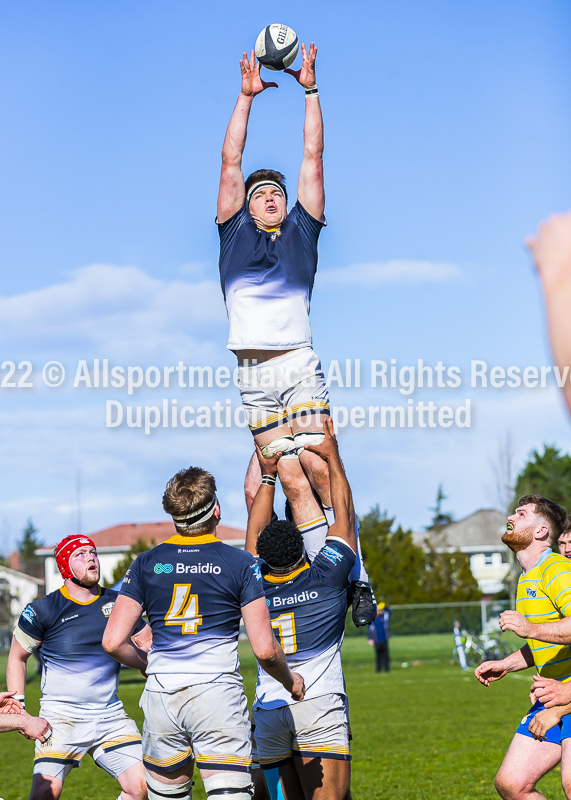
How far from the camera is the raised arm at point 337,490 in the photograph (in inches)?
281

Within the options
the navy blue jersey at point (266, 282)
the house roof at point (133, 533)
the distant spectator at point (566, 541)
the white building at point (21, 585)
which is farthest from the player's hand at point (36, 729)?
the white building at point (21, 585)

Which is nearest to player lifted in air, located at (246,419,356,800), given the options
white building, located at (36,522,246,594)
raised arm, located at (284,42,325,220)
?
raised arm, located at (284,42,325,220)

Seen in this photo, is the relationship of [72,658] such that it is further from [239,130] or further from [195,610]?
[239,130]

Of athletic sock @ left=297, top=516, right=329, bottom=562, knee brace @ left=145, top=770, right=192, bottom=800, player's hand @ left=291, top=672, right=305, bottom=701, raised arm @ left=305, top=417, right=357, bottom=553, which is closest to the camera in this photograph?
knee brace @ left=145, top=770, right=192, bottom=800

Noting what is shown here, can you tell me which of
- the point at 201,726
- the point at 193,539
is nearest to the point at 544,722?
the point at 201,726

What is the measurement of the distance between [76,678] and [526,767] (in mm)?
3886

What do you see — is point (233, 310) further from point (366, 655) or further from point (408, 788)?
point (366, 655)

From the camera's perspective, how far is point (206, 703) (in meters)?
5.56

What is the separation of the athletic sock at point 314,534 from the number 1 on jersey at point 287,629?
0.94 metres

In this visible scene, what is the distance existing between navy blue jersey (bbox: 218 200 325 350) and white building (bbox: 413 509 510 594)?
273 ft

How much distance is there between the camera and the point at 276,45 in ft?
23.7

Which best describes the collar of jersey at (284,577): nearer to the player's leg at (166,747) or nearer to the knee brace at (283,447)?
the knee brace at (283,447)

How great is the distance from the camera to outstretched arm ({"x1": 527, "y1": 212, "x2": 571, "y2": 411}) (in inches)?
86.2

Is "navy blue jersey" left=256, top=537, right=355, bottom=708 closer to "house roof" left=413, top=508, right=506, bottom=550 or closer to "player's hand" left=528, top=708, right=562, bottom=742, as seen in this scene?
"player's hand" left=528, top=708, right=562, bottom=742
